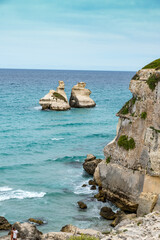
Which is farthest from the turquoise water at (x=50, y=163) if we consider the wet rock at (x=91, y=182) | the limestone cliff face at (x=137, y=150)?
the limestone cliff face at (x=137, y=150)

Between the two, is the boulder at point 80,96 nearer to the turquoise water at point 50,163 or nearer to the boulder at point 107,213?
the turquoise water at point 50,163

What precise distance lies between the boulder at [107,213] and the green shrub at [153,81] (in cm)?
1068

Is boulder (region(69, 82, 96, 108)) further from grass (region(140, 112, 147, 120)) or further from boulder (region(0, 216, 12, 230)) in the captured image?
boulder (region(0, 216, 12, 230))

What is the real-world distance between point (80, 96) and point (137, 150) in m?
61.7

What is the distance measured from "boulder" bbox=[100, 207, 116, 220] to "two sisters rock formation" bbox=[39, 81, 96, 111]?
185 feet

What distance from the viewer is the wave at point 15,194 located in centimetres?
3306

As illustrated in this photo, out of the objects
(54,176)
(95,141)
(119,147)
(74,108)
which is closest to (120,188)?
(119,147)

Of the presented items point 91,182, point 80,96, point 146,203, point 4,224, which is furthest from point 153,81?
point 80,96

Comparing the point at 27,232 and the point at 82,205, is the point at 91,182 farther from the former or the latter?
the point at 27,232

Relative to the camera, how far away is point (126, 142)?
96.4 feet

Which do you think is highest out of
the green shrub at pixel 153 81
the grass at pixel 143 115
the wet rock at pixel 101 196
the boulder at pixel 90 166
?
the green shrub at pixel 153 81

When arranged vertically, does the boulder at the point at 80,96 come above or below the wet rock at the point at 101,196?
above

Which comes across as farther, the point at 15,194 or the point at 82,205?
the point at 15,194

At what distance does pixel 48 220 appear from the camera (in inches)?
1137
